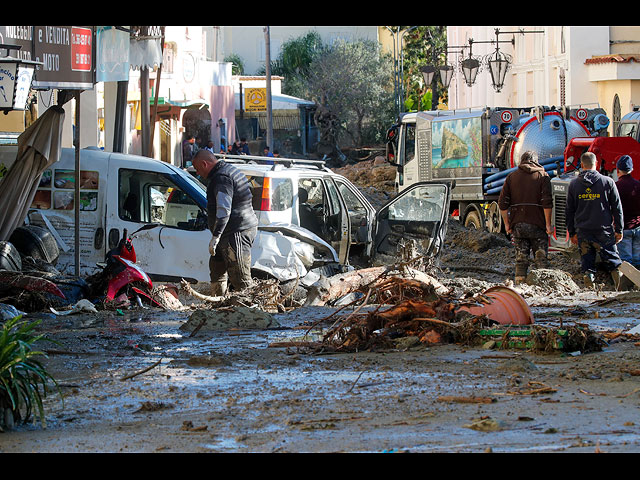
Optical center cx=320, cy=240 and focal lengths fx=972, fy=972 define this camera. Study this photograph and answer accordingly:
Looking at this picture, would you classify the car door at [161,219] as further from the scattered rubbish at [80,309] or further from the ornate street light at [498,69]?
the ornate street light at [498,69]

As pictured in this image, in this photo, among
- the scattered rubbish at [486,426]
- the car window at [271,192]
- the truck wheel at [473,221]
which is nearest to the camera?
the scattered rubbish at [486,426]

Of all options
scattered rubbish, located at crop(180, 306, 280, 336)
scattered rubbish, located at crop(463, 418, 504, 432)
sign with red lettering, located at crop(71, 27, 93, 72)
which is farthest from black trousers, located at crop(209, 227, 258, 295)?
scattered rubbish, located at crop(463, 418, 504, 432)

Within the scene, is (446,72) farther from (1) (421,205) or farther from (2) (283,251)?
(2) (283,251)

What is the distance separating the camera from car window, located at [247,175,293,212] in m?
11.8

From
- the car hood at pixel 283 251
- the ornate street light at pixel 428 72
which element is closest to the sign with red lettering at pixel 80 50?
the car hood at pixel 283 251

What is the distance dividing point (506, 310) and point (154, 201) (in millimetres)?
5033

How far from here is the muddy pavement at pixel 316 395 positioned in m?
4.86

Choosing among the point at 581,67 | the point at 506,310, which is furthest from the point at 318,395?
the point at 581,67

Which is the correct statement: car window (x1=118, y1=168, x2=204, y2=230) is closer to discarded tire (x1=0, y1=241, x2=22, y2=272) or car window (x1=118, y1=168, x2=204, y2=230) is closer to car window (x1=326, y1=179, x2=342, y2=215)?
discarded tire (x1=0, y1=241, x2=22, y2=272)

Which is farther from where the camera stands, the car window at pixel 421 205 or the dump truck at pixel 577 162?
the dump truck at pixel 577 162

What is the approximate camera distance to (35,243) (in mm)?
11062

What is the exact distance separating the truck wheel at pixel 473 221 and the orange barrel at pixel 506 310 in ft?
42.1

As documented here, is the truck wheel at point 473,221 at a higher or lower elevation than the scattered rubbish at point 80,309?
higher
